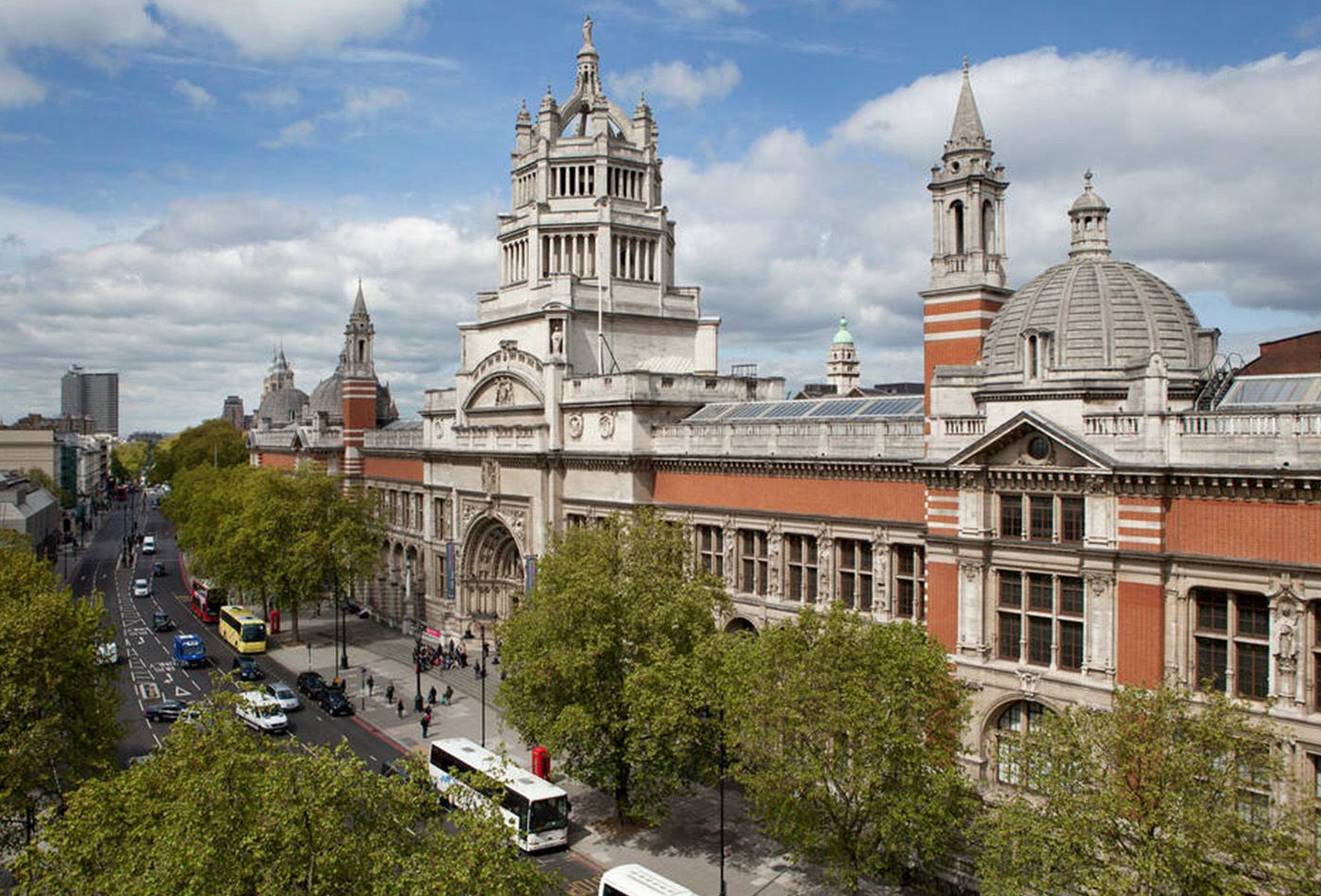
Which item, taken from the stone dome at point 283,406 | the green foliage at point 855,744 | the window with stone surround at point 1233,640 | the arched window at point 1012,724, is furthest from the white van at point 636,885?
the stone dome at point 283,406

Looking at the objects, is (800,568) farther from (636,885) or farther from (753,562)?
(636,885)

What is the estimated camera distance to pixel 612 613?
3672 centimetres

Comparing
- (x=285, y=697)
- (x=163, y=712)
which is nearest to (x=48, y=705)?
(x=163, y=712)

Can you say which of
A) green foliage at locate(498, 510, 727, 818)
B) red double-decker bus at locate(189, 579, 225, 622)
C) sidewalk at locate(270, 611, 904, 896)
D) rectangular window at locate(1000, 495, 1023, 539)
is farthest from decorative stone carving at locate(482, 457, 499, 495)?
rectangular window at locate(1000, 495, 1023, 539)

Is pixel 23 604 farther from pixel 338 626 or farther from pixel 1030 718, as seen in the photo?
pixel 338 626

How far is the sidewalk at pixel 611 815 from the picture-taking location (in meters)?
33.9

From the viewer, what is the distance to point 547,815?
3612cm

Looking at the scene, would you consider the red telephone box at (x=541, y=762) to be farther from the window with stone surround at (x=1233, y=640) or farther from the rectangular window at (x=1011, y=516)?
the window with stone surround at (x=1233, y=640)

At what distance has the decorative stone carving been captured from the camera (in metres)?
64.2

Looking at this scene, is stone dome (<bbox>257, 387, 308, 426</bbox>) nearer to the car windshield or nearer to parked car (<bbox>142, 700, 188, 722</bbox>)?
parked car (<bbox>142, 700, 188, 722</bbox>)

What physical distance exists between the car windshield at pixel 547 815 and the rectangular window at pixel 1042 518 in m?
19.3

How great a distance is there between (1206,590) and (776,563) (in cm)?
1918

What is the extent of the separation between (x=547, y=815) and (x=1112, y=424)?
23.5m

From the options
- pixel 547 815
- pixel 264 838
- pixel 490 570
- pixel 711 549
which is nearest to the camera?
pixel 264 838
